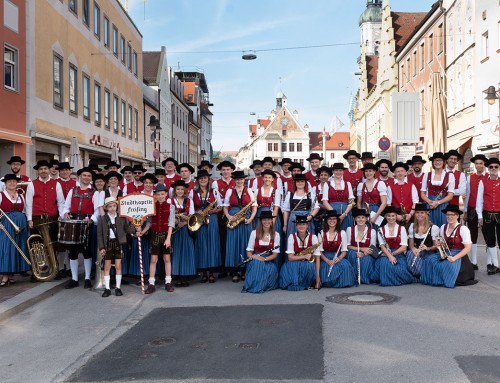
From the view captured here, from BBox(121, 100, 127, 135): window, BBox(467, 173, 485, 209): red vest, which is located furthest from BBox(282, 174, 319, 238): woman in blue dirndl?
BBox(121, 100, 127, 135): window

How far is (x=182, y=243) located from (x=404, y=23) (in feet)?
164

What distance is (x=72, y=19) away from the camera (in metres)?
22.5

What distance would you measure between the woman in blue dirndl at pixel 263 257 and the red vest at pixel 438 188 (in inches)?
129

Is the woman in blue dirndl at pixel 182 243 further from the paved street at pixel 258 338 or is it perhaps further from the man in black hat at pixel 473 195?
the man in black hat at pixel 473 195

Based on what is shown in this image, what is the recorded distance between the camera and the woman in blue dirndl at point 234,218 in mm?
10597

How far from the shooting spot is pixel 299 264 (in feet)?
31.5

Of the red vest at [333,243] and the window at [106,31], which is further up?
the window at [106,31]

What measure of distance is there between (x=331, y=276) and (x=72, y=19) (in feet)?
56.5

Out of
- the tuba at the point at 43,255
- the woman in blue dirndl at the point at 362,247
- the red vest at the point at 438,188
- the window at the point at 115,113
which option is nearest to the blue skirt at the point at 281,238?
the woman in blue dirndl at the point at 362,247

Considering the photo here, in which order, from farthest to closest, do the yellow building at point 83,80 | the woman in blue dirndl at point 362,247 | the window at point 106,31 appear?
the window at point 106,31 < the yellow building at point 83,80 < the woman in blue dirndl at point 362,247

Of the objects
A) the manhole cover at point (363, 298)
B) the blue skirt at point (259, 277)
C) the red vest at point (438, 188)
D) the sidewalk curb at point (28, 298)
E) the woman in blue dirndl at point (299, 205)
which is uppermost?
the red vest at point (438, 188)

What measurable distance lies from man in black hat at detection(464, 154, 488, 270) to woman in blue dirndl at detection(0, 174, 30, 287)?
27.1 ft

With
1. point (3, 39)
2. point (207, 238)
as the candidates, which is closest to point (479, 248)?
point (207, 238)

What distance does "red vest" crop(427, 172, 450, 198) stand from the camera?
1102 centimetres
